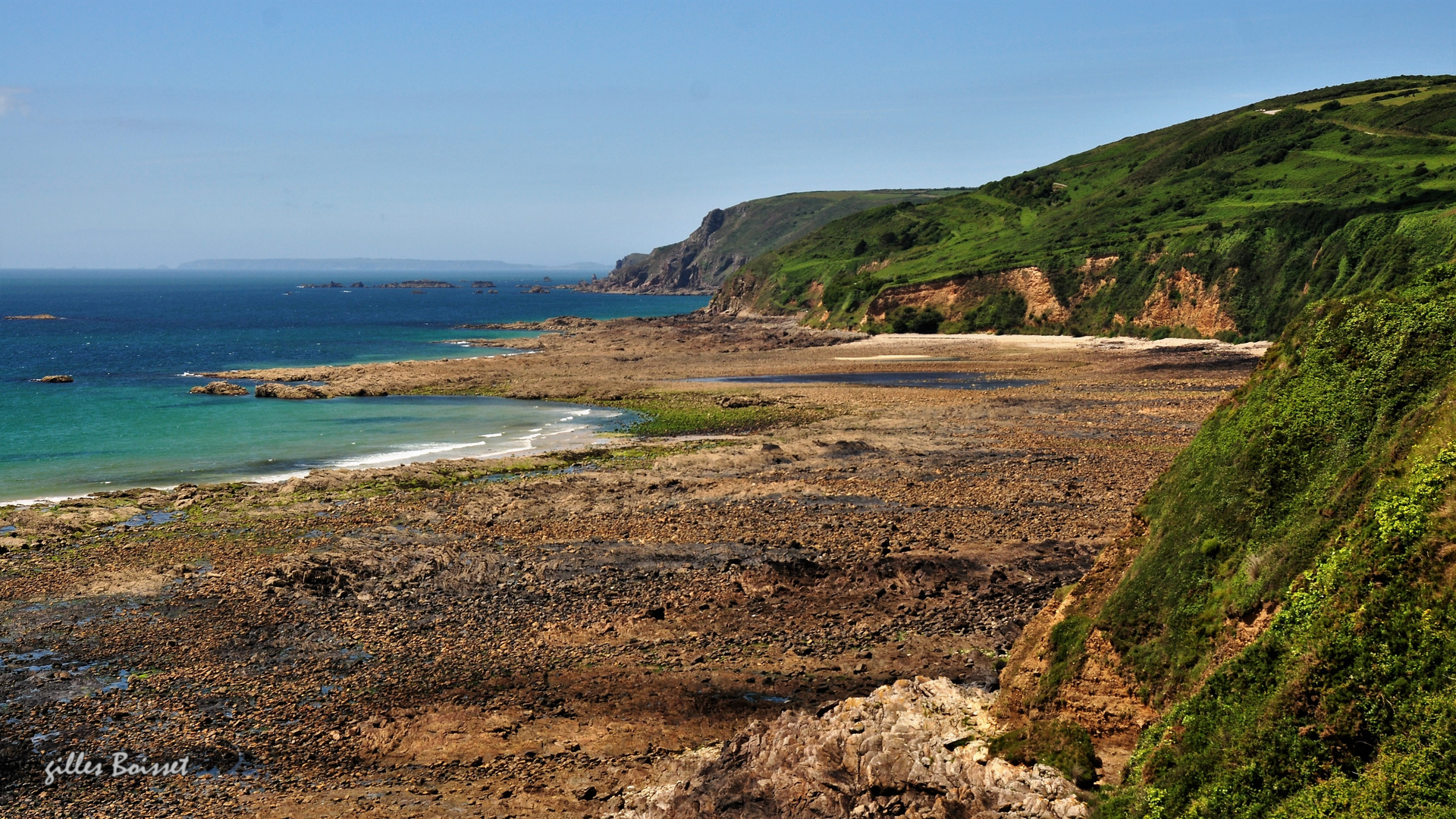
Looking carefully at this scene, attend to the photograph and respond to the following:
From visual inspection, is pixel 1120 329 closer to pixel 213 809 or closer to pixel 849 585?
pixel 849 585

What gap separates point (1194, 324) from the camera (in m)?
81.6

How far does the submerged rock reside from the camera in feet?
211

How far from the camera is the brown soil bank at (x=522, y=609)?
16.0 meters

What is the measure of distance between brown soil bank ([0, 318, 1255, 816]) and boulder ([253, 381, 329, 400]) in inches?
1168

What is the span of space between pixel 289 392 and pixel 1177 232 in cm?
8183

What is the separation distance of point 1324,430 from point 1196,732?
471 centimetres

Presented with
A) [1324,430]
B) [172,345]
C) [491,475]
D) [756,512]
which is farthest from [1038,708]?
[172,345]

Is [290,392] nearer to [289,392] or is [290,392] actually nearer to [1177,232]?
[289,392]

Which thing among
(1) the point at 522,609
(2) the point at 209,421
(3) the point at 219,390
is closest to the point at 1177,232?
(2) the point at 209,421

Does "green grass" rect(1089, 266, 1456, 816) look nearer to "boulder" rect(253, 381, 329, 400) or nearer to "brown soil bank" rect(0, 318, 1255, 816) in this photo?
"brown soil bank" rect(0, 318, 1255, 816)

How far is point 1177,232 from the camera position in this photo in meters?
92.6

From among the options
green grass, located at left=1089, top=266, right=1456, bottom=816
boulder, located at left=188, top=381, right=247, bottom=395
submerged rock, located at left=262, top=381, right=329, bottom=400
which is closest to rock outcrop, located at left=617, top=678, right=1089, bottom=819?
green grass, located at left=1089, top=266, right=1456, bottom=816

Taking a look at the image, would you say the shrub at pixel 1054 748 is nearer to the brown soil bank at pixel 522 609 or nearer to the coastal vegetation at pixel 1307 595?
the brown soil bank at pixel 522 609

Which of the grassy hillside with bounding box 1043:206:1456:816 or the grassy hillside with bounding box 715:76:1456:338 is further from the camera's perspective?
the grassy hillside with bounding box 715:76:1456:338
